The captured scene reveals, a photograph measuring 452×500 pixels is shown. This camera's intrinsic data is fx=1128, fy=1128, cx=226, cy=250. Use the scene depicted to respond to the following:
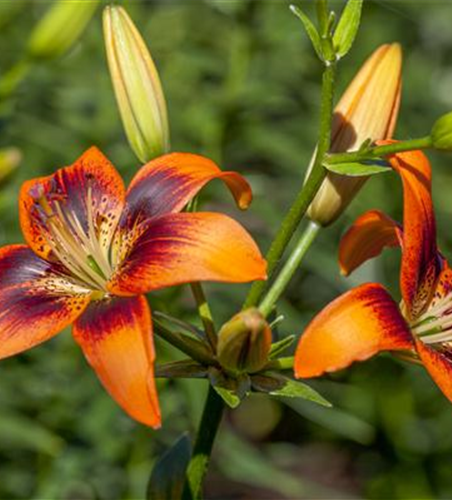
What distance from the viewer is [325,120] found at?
1.31m

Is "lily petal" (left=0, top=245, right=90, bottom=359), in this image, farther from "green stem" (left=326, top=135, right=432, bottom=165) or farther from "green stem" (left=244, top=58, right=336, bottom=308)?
"green stem" (left=326, top=135, right=432, bottom=165)

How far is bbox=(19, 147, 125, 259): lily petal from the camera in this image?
1525mm

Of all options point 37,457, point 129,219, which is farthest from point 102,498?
point 129,219

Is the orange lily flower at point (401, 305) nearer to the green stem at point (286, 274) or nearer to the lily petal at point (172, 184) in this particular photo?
the green stem at point (286, 274)

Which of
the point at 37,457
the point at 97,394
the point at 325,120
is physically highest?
the point at 325,120

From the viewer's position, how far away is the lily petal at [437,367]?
1.30m

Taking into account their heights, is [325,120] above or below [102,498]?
above

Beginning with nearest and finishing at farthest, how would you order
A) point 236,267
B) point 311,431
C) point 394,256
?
point 236,267 → point 394,256 → point 311,431

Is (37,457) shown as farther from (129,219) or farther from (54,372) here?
(129,219)

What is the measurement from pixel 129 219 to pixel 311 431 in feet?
6.07

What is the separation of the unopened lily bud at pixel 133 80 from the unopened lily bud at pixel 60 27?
1.9 inches

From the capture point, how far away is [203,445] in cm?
141

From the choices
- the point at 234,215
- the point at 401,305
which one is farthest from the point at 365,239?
the point at 234,215

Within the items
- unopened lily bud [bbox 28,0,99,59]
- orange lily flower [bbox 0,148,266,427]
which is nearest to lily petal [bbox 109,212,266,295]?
orange lily flower [bbox 0,148,266,427]
